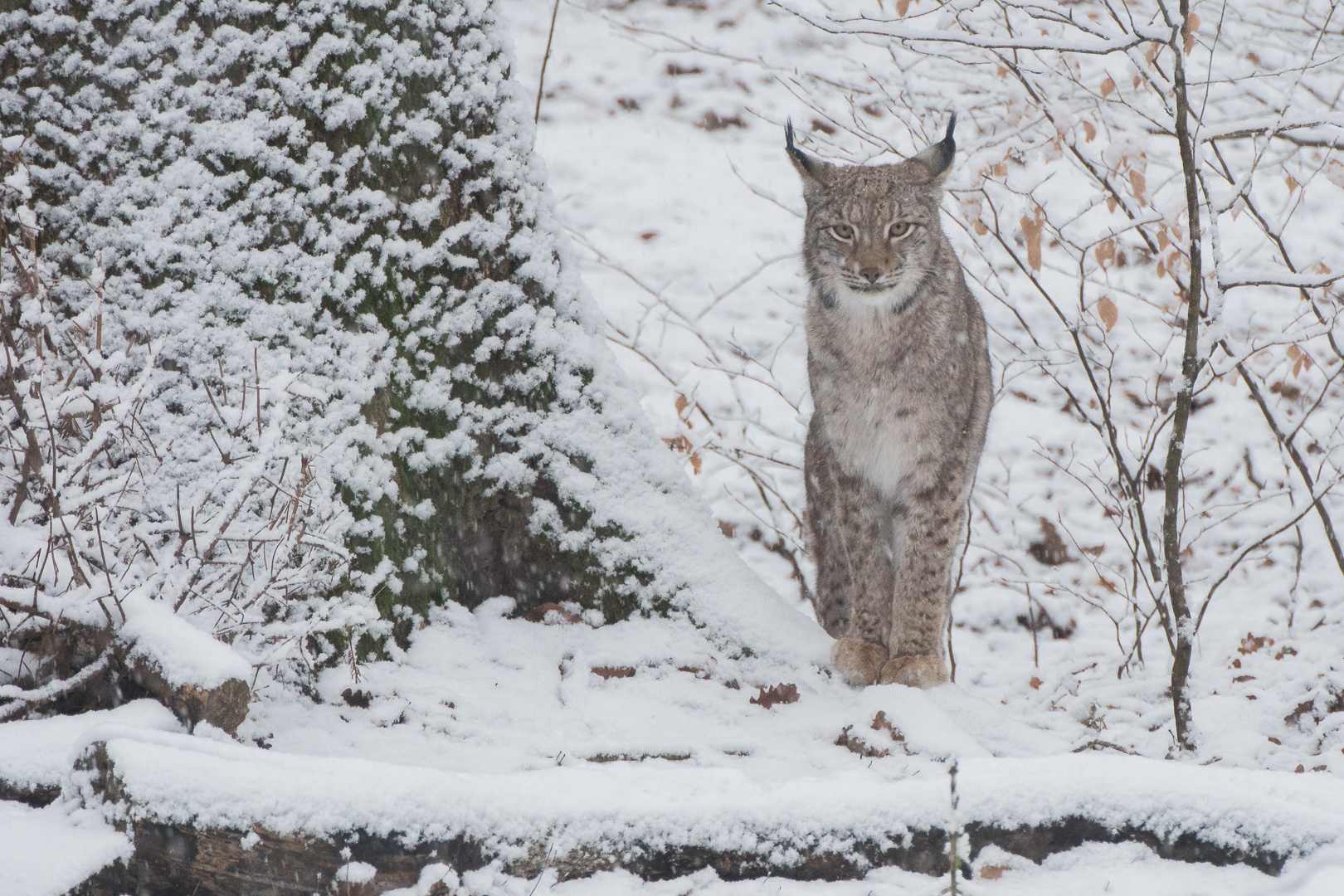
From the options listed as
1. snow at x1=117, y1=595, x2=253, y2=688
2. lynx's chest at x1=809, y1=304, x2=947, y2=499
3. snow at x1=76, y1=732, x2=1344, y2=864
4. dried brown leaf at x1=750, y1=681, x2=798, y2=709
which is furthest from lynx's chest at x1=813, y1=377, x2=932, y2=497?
snow at x1=117, y1=595, x2=253, y2=688

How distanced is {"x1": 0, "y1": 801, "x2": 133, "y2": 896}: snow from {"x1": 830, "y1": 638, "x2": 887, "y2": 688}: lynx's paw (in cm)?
186

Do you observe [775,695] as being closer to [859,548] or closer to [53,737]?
[859,548]

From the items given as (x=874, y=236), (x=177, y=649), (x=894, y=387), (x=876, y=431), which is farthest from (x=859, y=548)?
(x=177, y=649)

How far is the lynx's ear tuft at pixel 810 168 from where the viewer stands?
138 inches

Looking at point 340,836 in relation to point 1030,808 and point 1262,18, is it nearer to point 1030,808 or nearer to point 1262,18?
point 1030,808

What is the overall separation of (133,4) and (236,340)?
2.46 ft

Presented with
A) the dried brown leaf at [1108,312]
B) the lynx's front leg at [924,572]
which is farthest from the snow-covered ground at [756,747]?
the dried brown leaf at [1108,312]

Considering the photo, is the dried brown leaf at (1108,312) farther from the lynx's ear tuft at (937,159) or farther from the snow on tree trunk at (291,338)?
the snow on tree trunk at (291,338)

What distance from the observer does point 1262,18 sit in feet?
20.5

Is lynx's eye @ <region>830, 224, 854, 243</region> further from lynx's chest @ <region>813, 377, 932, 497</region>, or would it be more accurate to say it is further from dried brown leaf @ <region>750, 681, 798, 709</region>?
dried brown leaf @ <region>750, 681, 798, 709</region>

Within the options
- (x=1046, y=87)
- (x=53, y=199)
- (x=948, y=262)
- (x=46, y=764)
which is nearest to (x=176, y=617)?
(x=46, y=764)

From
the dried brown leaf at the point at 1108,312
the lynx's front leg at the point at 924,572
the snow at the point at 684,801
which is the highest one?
the dried brown leaf at the point at 1108,312

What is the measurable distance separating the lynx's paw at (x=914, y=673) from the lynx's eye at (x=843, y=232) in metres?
1.31

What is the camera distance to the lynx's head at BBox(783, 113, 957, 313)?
3.38 metres
